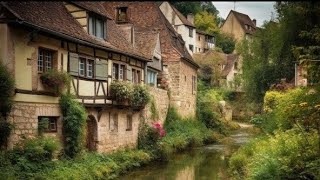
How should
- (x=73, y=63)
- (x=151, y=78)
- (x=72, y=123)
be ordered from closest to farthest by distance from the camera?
(x=72, y=123), (x=73, y=63), (x=151, y=78)

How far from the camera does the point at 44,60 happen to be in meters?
14.8

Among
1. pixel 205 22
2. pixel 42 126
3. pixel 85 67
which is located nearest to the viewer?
pixel 42 126

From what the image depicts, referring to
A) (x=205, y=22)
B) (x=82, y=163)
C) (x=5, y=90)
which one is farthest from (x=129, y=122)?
(x=205, y=22)

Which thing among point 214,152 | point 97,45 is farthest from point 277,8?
point 97,45

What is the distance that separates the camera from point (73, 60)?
16203mm

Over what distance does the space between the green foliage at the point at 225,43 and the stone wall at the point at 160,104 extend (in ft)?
143

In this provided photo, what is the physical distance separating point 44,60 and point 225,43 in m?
58.5

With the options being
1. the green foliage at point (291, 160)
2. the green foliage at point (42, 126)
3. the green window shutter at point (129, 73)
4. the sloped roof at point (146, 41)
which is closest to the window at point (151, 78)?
the sloped roof at point (146, 41)

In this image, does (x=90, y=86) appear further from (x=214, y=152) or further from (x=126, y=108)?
(x=214, y=152)

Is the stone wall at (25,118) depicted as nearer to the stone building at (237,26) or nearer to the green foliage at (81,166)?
the green foliage at (81,166)

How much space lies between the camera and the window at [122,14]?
96.7 feet

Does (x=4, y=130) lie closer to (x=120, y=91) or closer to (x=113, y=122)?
(x=120, y=91)

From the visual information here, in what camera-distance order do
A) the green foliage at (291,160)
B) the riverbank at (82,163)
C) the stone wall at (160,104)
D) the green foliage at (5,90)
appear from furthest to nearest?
the stone wall at (160,104), the riverbank at (82,163), the green foliage at (5,90), the green foliage at (291,160)

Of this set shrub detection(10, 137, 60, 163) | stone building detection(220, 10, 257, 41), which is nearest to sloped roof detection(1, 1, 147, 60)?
shrub detection(10, 137, 60, 163)
